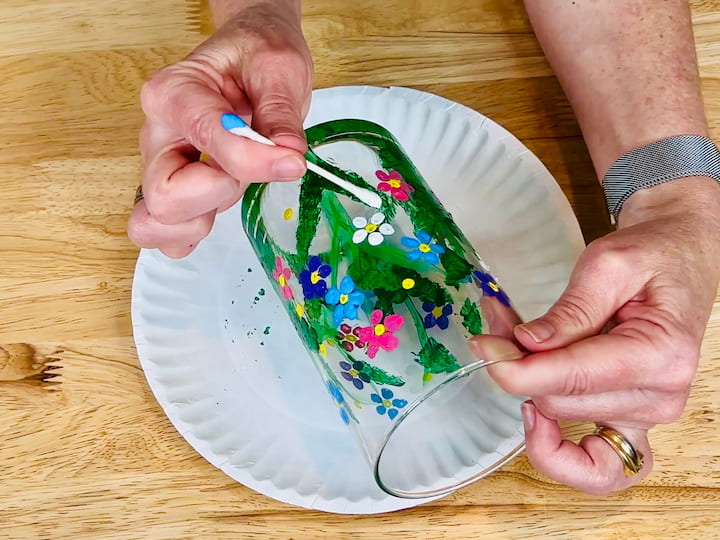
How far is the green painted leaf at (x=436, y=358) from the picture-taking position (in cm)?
49

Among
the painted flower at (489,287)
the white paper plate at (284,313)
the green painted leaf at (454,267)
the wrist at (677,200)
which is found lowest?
the white paper plate at (284,313)

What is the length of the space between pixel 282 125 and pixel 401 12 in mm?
364

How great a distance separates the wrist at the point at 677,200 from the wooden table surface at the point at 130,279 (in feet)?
0.31

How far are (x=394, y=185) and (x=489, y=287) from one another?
108 mm

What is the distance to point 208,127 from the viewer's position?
495 mm

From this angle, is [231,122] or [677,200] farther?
[677,200]

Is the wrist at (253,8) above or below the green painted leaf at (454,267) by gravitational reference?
above

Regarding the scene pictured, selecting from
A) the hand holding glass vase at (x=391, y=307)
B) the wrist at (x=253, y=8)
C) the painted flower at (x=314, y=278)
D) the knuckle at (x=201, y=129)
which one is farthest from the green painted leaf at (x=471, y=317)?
the wrist at (x=253, y=8)

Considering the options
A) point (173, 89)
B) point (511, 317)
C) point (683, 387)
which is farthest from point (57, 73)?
point (683, 387)

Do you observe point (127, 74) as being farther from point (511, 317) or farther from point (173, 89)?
point (511, 317)

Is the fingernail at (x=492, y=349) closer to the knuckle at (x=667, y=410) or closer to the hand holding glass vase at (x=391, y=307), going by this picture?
the hand holding glass vase at (x=391, y=307)

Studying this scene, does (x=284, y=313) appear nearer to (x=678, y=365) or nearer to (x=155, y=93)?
(x=155, y=93)

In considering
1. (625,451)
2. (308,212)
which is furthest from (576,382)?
(308,212)

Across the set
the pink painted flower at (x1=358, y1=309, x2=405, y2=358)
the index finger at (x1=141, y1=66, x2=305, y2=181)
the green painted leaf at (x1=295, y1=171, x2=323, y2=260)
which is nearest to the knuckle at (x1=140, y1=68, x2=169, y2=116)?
the index finger at (x1=141, y1=66, x2=305, y2=181)
